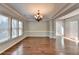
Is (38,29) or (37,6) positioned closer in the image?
(37,6)

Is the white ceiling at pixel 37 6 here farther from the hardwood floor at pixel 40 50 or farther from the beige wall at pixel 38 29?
the beige wall at pixel 38 29

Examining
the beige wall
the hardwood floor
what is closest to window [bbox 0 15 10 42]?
the hardwood floor

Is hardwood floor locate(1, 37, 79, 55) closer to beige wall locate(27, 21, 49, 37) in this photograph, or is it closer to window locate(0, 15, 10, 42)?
window locate(0, 15, 10, 42)

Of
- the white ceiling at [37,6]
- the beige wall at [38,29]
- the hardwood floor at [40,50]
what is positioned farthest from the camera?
the beige wall at [38,29]

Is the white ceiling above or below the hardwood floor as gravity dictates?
above

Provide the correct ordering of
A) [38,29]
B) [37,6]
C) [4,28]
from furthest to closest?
[38,29]
[37,6]
[4,28]

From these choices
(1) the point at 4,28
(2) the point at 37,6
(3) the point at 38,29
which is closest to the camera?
(1) the point at 4,28

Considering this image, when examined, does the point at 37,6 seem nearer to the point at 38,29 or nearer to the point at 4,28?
the point at 4,28

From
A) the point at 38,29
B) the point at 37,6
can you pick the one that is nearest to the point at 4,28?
the point at 37,6

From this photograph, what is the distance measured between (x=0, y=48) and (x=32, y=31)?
1004 centimetres

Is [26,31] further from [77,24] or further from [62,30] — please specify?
[77,24]

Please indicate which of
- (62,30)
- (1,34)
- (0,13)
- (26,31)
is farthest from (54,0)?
(26,31)

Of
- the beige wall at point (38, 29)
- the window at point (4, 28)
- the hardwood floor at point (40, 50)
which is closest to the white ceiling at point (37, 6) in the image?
the window at point (4, 28)
